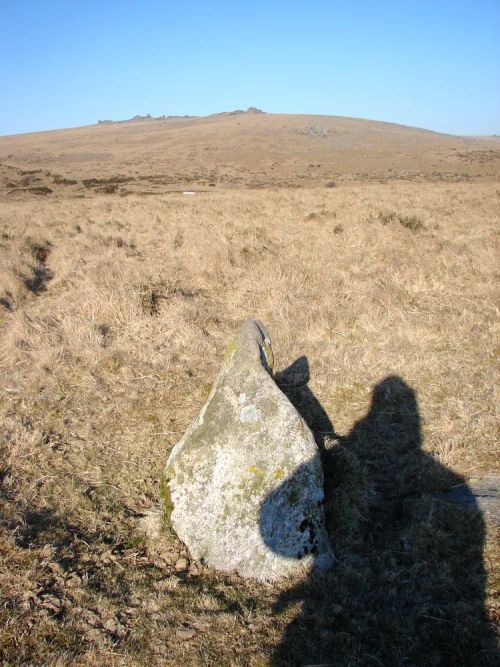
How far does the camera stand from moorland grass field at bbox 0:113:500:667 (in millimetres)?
2619


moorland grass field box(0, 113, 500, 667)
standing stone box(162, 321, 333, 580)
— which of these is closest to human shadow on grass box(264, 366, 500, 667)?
moorland grass field box(0, 113, 500, 667)

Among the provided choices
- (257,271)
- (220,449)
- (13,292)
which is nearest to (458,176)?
(257,271)

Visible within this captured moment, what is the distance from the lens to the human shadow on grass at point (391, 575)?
8.08 feet

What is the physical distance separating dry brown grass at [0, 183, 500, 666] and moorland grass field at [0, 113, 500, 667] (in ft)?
0.06

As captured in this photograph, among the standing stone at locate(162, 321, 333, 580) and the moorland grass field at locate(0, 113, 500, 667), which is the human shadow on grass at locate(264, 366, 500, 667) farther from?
the standing stone at locate(162, 321, 333, 580)

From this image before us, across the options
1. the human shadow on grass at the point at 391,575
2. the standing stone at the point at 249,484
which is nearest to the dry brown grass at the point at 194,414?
the human shadow on grass at the point at 391,575

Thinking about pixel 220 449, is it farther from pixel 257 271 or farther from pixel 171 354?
pixel 257 271

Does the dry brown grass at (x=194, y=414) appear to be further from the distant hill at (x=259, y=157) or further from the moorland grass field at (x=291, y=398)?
the distant hill at (x=259, y=157)

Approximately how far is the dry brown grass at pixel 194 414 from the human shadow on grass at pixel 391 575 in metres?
0.01

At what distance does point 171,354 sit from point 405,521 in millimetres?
3640

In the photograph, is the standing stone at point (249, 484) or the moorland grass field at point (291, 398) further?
the standing stone at point (249, 484)

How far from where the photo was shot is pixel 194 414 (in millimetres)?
4949

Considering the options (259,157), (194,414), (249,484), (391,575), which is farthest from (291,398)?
(259,157)

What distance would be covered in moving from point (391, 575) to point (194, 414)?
8.58 ft
